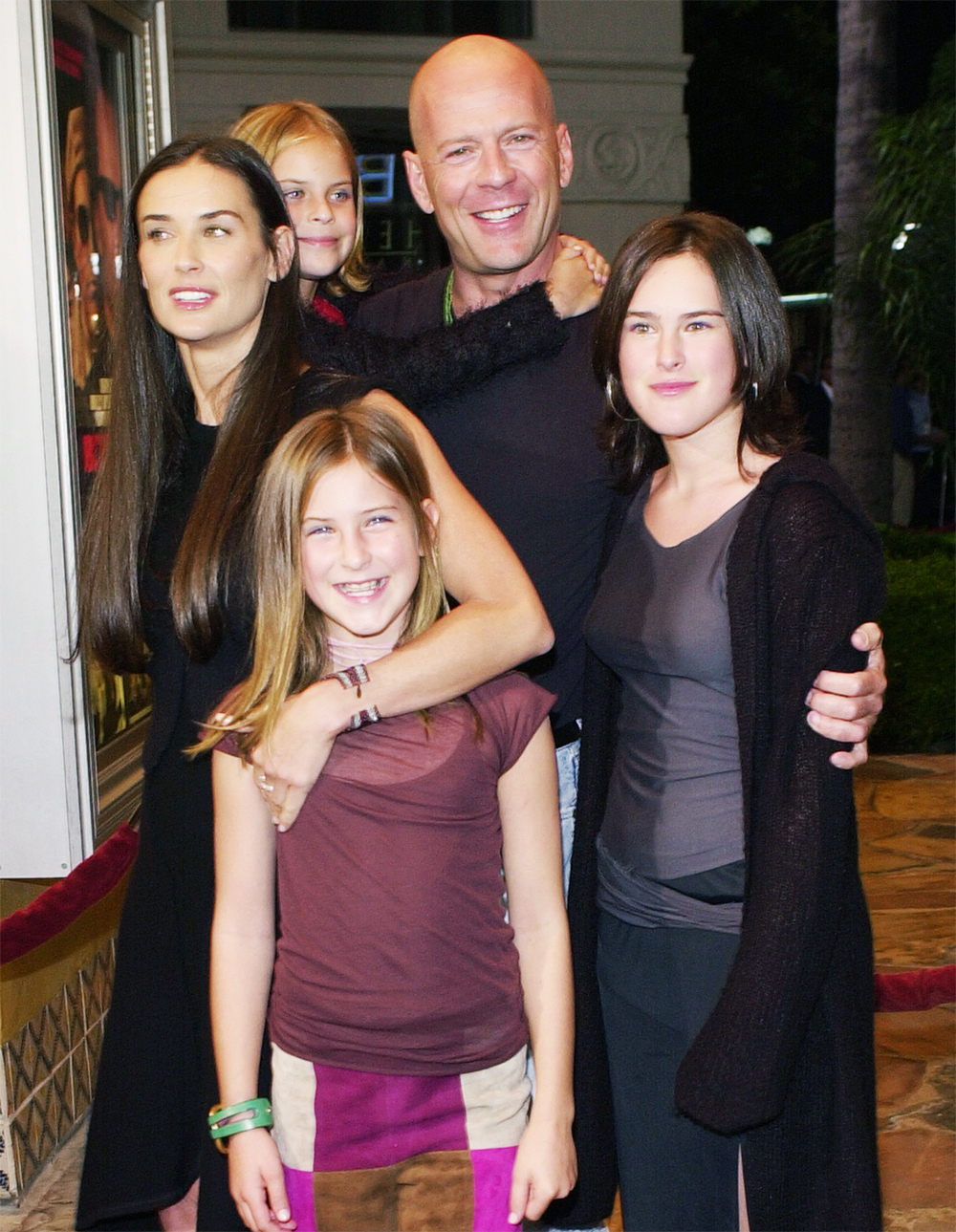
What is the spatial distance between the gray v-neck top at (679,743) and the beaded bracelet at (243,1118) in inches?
21.2

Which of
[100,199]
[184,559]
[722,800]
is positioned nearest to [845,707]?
[722,800]

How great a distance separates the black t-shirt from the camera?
7.72 feet

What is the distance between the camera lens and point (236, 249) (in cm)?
203

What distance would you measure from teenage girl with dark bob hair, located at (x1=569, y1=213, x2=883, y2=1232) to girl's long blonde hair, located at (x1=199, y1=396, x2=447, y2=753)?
1.11 feet

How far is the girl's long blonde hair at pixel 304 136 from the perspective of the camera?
2936 millimetres

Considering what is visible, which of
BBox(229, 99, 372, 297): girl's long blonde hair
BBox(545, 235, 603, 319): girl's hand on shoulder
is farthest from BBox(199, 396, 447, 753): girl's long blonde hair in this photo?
BBox(229, 99, 372, 297): girl's long blonde hair

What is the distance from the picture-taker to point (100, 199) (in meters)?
3.34

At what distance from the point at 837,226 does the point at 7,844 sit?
6.98 meters

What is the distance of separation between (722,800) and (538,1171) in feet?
1.66

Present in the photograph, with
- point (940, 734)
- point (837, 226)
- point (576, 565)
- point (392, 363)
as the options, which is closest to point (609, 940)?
point (576, 565)

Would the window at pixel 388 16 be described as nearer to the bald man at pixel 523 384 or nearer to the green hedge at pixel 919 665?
the green hedge at pixel 919 665

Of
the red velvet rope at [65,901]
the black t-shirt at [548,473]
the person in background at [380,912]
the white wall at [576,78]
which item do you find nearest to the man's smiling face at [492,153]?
the black t-shirt at [548,473]

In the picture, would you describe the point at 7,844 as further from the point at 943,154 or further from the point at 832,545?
the point at 943,154

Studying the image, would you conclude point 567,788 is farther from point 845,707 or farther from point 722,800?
point 845,707
